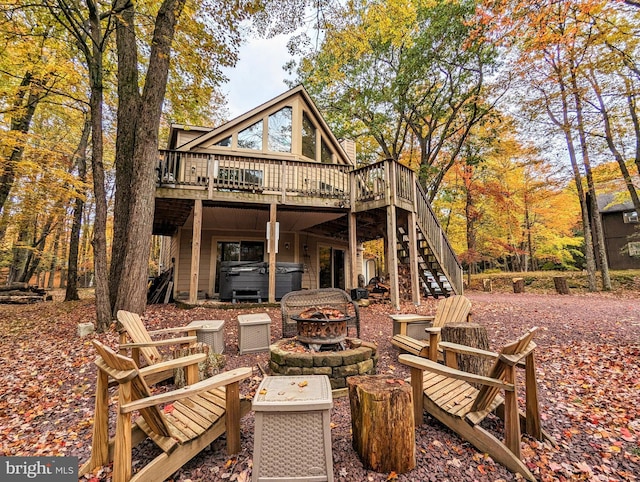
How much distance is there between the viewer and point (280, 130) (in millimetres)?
11281

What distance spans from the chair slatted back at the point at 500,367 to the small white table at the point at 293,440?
1246 millimetres

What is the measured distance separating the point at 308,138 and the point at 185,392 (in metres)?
11.2

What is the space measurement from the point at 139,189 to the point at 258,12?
528cm

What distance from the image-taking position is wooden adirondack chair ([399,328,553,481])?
2.12m

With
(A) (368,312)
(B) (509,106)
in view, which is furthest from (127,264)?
(B) (509,106)

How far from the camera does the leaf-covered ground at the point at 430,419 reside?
2.16 metres

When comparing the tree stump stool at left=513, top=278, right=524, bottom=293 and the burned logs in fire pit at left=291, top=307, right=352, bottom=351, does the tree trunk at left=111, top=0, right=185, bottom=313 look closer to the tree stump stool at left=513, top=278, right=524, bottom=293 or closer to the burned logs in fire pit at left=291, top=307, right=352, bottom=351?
the burned logs in fire pit at left=291, top=307, right=352, bottom=351

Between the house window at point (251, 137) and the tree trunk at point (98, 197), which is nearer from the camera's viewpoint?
the tree trunk at point (98, 197)

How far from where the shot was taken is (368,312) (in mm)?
7934

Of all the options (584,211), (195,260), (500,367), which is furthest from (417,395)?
(584,211)

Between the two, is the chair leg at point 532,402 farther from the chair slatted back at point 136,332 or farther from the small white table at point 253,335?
the chair slatted back at point 136,332

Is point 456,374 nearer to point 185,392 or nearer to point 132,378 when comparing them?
point 185,392

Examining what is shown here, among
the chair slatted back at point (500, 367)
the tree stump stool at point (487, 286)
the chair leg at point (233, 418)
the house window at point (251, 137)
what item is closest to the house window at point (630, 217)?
the tree stump stool at point (487, 286)

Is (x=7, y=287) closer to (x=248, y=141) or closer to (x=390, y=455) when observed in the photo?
(x=248, y=141)
